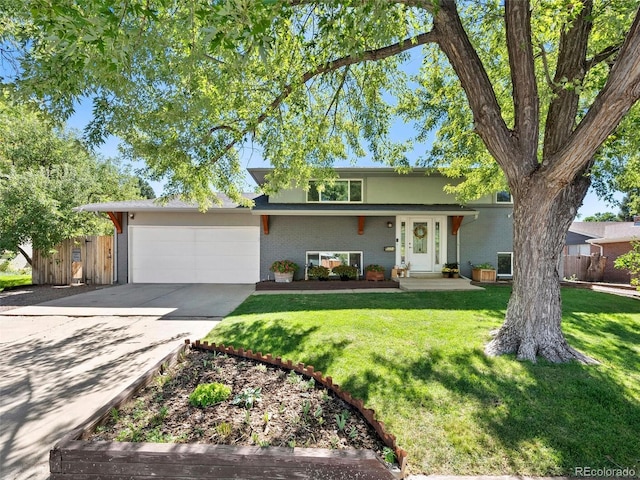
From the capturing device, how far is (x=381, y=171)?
10.3 metres

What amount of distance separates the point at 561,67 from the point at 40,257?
50.2ft

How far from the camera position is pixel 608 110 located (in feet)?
9.66

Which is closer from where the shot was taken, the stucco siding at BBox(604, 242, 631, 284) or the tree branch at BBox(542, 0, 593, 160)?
the tree branch at BBox(542, 0, 593, 160)

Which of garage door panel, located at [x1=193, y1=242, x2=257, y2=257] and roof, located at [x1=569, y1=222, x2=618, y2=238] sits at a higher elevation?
roof, located at [x1=569, y1=222, x2=618, y2=238]

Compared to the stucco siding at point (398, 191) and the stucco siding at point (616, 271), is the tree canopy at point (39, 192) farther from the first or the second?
the stucco siding at point (616, 271)

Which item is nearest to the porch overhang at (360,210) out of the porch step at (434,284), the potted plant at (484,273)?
the potted plant at (484,273)

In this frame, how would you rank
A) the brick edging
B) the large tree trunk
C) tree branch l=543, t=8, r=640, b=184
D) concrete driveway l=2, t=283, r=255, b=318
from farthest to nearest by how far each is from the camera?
concrete driveway l=2, t=283, r=255, b=318, the large tree trunk, tree branch l=543, t=8, r=640, b=184, the brick edging

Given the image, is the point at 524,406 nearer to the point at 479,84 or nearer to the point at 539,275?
the point at 539,275

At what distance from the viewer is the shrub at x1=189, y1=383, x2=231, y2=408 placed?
2510mm

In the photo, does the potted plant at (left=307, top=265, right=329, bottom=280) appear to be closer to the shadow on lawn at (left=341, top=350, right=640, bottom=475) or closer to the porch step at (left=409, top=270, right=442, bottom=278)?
the porch step at (left=409, top=270, right=442, bottom=278)

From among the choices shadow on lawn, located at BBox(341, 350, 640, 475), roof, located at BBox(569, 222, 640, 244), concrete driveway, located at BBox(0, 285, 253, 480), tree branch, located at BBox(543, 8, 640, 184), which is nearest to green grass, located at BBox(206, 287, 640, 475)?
shadow on lawn, located at BBox(341, 350, 640, 475)

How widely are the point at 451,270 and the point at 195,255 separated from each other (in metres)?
9.26

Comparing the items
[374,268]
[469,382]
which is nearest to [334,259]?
[374,268]

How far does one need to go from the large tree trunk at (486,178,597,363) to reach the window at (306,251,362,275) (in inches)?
263
